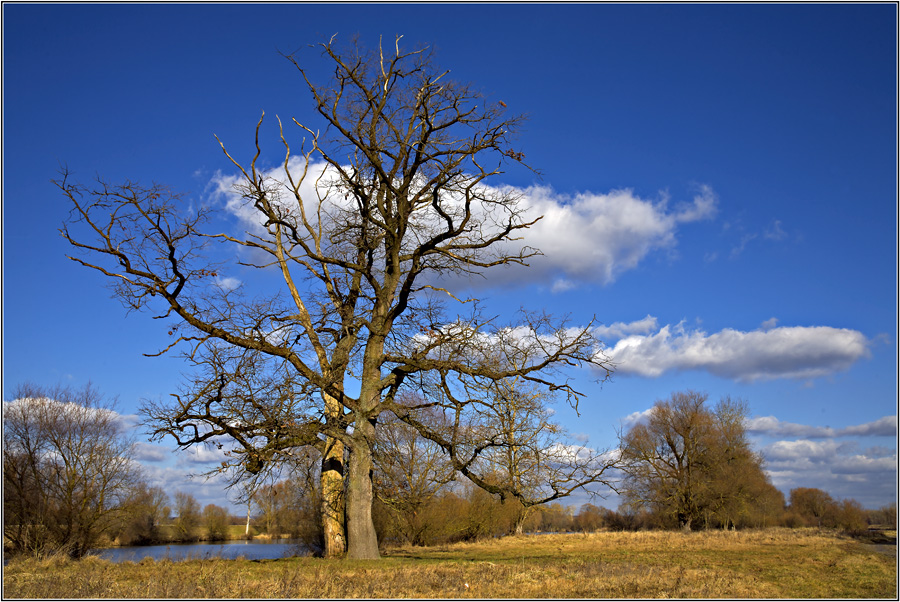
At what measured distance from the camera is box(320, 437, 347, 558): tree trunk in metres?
15.2

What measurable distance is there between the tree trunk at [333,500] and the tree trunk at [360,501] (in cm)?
72

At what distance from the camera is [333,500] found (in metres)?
15.1

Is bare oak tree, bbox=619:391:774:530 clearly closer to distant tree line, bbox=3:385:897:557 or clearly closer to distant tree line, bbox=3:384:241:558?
distant tree line, bbox=3:385:897:557

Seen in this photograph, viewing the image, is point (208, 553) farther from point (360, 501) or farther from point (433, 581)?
point (433, 581)

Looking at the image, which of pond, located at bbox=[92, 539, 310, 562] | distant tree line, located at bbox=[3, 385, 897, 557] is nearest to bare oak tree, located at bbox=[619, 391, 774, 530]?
distant tree line, located at bbox=[3, 385, 897, 557]

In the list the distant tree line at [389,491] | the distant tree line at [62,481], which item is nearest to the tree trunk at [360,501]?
the distant tree line at [389,491]

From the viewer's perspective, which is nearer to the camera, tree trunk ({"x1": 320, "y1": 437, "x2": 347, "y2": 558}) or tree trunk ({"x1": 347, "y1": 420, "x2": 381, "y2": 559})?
tree trunk ({"x1": 347, "y1": 420, "x2": 381, "y2": 559})

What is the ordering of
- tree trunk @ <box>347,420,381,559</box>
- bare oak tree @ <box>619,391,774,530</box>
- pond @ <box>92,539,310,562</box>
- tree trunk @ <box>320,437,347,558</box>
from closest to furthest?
tree trunk @ <box>347,420,381,559</box>
tree trunk @ <box>320,437,347,558</box>
pond @ <box>92,539,310,562</box>
bare oak tree @ <box>619,391,774,530</box>

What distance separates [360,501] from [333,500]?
97 centimetres

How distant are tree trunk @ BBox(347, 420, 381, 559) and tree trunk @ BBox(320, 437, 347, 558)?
72 cm

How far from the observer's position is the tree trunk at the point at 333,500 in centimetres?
1521

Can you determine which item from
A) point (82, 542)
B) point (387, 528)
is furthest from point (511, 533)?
point (82, 542)

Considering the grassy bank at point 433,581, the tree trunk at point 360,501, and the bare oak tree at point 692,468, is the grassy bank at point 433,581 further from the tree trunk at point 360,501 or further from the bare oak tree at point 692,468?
the bare oak tree at point 692,468

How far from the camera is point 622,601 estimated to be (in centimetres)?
832
